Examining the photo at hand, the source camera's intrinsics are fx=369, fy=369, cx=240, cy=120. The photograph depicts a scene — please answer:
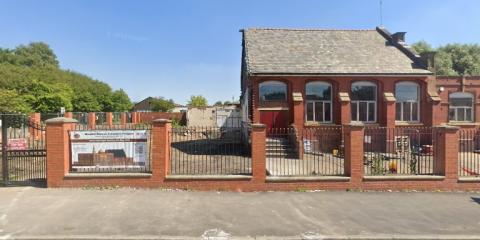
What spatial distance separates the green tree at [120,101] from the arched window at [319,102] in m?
72.0

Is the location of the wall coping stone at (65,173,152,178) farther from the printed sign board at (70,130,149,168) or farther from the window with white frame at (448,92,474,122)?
the window with white frame at (448,92,474,122)

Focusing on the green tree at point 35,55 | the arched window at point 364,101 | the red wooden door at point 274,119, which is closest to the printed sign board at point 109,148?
the red wooden door at point 274,119

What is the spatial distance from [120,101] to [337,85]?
2986 inches

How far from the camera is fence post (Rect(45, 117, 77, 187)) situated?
10.1 meters

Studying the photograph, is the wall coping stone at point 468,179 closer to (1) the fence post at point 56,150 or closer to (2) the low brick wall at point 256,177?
(2) the low brick wall at point 256,177

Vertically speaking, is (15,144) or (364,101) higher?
(364,101)

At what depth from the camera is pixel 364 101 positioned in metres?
23.5

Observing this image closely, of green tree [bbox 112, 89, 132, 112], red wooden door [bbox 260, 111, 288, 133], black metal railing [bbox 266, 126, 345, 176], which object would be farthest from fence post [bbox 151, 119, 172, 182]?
green tree [bbox 112, 89, 132, 112]

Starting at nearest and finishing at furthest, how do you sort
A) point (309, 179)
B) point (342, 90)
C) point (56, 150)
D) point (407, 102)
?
point (56, 150) < point (309, 179) < point (342, 90) < point (407, 102)

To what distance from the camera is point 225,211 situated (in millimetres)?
8422

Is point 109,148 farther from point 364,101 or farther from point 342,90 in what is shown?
point 364,101

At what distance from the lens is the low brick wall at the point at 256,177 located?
10.2 meters

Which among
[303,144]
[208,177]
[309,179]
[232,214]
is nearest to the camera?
[232,214]

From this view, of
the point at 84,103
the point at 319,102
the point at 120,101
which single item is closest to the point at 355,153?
the point at 319,102
